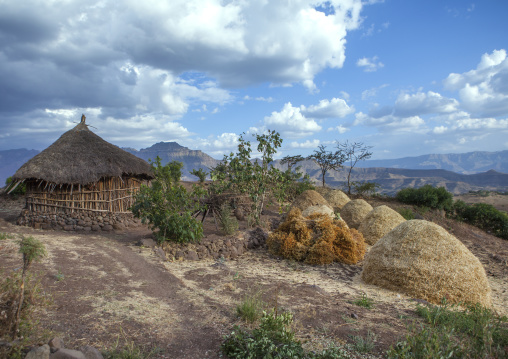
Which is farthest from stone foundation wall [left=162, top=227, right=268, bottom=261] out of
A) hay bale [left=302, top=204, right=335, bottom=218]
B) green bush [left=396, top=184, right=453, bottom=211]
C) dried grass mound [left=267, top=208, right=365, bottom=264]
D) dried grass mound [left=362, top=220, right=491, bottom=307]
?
green bush [left=396, top=184, right=453, bottom=211]

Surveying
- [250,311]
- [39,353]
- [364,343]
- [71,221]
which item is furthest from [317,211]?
[71,221]

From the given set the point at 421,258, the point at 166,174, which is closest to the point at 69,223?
the point at 166,174

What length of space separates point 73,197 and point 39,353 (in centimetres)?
1088

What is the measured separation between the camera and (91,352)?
10.4ft

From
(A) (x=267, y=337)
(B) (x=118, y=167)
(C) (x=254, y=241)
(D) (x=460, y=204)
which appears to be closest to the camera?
(A) (x=267, y=337)

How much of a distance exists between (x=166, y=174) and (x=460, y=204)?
55.3ft

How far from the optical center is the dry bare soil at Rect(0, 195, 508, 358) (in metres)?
3.82

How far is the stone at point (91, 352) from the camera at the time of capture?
3.15 m

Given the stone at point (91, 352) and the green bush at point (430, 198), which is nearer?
the stone at point (91, 352)

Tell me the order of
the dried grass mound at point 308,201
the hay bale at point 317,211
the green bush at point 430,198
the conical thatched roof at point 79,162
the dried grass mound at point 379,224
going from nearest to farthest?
the hay bale at point 317,211 < the dried grass mound at point 379,224 < the conical thatched roof at point 79,162 < the dried grass mound at point 308,201 < the green bush at point 430,198

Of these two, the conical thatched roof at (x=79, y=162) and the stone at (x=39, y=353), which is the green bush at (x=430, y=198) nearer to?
the conical thatched roof at (x=79, y=162)

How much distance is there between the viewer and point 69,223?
1224cm

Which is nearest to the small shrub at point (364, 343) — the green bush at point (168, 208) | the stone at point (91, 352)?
the stone at point (91, 352)

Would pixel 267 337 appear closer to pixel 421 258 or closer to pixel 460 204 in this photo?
pixel 421 258
